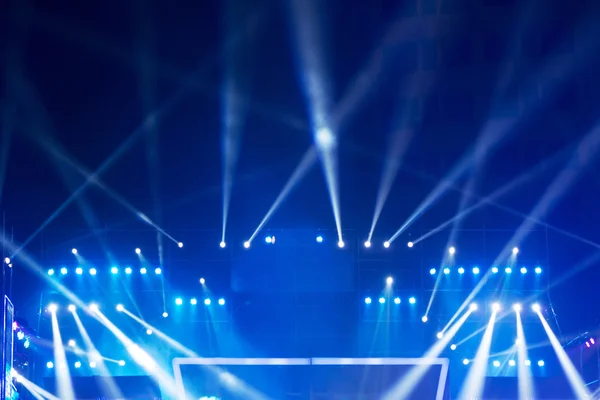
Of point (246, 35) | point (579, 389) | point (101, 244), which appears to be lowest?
point (579, 389)

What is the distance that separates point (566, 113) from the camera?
11922 mm

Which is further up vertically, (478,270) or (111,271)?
(478,270)

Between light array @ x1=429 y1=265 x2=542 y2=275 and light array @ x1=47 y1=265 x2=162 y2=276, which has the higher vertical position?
light array @ x1=429 y1=265 x2=542 y2=275

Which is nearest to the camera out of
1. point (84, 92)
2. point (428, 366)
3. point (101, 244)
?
point (84, 92)

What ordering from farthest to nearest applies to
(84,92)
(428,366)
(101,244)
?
(101,244) < (428,366) < (84,92)

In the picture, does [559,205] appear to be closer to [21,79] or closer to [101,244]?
[101,244]

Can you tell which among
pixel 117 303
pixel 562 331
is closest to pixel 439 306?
pixel 562 331

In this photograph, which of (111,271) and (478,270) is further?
(111,271)

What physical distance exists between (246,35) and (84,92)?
278cm

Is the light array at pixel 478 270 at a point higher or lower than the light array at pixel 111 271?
higher

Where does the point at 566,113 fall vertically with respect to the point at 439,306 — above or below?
above

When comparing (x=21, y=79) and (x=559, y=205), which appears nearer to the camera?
(x=21, y=79)

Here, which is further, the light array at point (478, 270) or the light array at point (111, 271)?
the light array at point (111, 271)

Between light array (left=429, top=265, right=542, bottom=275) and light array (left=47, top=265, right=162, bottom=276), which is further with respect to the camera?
light array (left=47, top=265, right=162, bottom=276)
